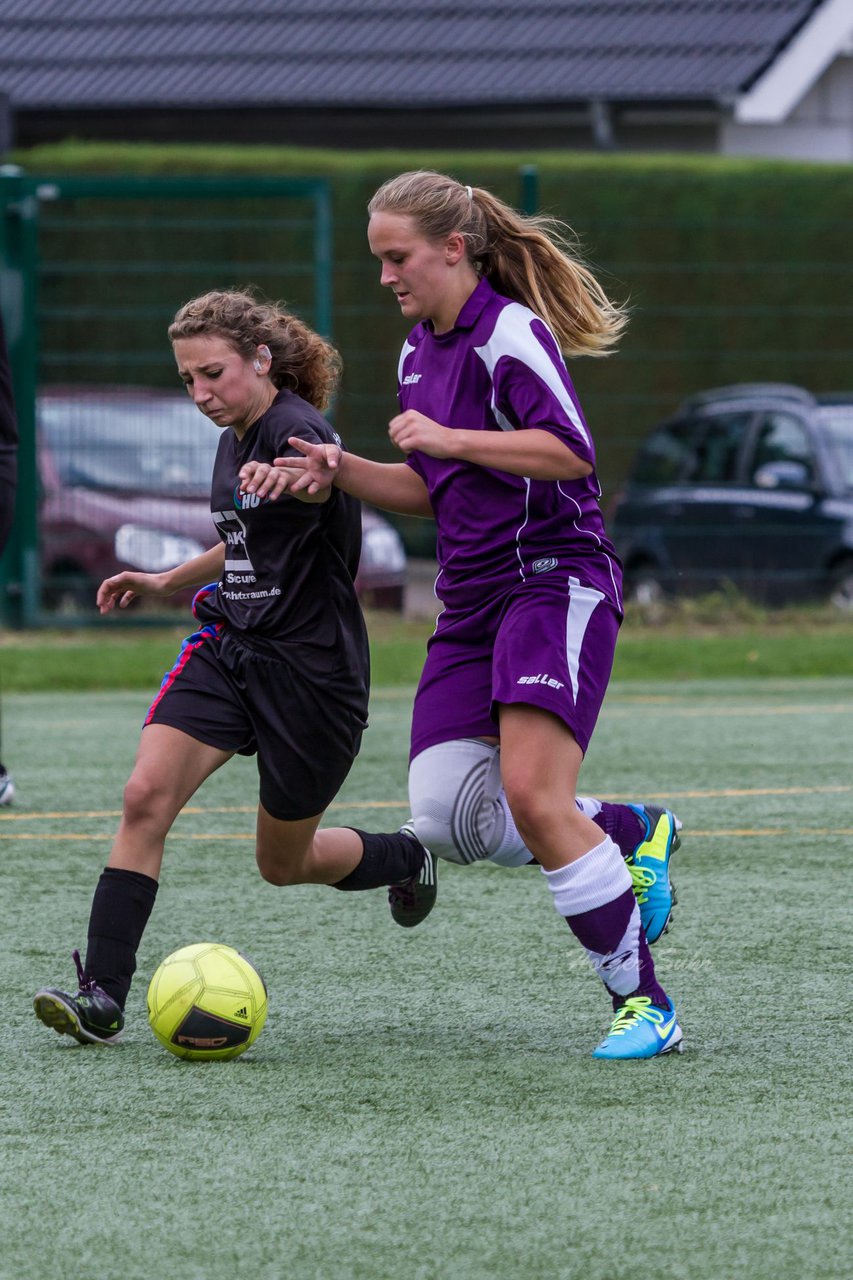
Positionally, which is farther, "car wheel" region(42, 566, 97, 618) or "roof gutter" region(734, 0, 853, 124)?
"roof gutter" region(734, 0, 853, 124)

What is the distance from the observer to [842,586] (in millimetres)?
12969

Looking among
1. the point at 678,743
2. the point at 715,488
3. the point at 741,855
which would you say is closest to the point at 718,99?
the point at 715,488

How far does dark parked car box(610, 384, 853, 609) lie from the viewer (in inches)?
507

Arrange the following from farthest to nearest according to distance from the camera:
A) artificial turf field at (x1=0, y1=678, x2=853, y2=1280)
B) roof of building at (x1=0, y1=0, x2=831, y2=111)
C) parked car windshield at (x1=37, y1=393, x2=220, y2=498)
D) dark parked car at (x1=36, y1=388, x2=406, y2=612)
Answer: roof of building at (x1=0, y1=0, x2=831, y2=111) → parked car windshield at (x1=37, y1=393, x2=220, y2=498) → dark parked car at (x1=36, y1=388, x2=406, y2=612) → artificial turf field at (x1=0, y1=678, x2=853, y2=1280)

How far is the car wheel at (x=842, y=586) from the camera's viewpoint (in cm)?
1292

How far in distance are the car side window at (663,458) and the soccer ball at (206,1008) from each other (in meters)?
9.24

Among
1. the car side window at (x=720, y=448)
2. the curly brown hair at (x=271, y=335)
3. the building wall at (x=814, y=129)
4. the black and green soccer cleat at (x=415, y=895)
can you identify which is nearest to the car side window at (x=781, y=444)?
the car side window at (x=720, y=448)

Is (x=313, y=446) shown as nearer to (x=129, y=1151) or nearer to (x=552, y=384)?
(x=552, y=384)

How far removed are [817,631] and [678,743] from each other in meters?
4.01

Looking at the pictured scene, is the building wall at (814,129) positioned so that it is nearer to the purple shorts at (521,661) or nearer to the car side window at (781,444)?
the car side window at (781,444)

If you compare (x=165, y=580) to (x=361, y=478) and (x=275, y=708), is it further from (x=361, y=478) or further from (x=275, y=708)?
(x=361, y=478)

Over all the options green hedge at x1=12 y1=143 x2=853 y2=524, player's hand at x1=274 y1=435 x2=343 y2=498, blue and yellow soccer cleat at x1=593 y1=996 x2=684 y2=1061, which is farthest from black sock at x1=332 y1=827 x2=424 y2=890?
green hedge at x1=12 y1=143 x2=853 y2=524

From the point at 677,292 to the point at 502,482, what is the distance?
30.2ft

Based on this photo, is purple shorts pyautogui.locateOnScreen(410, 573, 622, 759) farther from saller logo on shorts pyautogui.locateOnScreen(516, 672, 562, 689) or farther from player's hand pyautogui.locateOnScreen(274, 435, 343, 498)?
player's hand pyautogui.locateOnScreen(274, 435, 343, 498)
